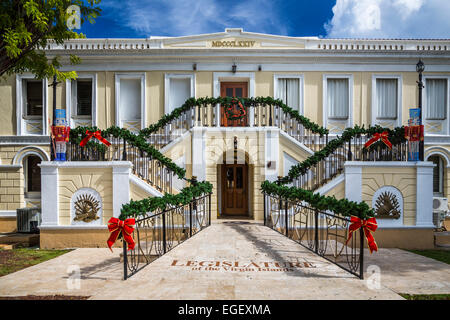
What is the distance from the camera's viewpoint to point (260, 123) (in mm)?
12523

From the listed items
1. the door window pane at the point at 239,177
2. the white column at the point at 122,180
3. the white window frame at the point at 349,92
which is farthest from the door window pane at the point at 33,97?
the white window frame at the point at 349,92

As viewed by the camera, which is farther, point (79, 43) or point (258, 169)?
point (79, 43)

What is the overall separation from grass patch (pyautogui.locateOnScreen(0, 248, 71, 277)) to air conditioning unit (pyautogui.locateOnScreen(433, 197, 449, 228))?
47.9 ft

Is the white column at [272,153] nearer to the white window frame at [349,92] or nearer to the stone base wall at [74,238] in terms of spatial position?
the white window frame at [349,92]

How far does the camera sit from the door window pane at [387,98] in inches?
568

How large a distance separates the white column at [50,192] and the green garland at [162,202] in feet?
12.6

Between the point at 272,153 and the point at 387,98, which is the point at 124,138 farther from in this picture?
the point at 387,98

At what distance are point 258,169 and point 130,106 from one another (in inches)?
292

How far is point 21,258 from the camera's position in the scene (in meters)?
8.55

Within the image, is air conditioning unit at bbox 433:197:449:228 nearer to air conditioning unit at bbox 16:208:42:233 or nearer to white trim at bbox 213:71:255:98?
white trim at bbox 213:71:255:98

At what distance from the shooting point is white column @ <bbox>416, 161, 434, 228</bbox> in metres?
10.1
